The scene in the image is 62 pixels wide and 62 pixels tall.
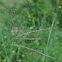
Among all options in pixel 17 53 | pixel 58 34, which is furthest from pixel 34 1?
pixel 17 53

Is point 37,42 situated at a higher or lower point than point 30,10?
lower

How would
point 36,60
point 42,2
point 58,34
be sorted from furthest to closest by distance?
1. point 42,2
2. point 58,34
3. point 36,60

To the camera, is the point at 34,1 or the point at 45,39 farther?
the point at 34,1

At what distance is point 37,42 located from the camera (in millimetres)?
2758

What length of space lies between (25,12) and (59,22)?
0.88 meters

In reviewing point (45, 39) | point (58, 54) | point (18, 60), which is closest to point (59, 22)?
point (45, 39)

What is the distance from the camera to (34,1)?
388cm

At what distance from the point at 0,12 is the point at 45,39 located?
1.20 meters

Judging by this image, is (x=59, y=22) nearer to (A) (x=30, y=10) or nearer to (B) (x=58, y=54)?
(A) (x=30, y=10)

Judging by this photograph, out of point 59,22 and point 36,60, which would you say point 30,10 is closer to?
point 59,22

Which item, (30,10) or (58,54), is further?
(30,10)

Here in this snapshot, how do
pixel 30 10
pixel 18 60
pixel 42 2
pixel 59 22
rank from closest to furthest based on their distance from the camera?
pixel 18 60
pixel 30 10
pixel 59 22
pixel 42 2

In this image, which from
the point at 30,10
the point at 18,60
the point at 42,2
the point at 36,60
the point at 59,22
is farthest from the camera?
the point at 42,2

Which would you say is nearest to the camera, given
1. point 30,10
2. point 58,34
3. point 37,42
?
point 37,42
